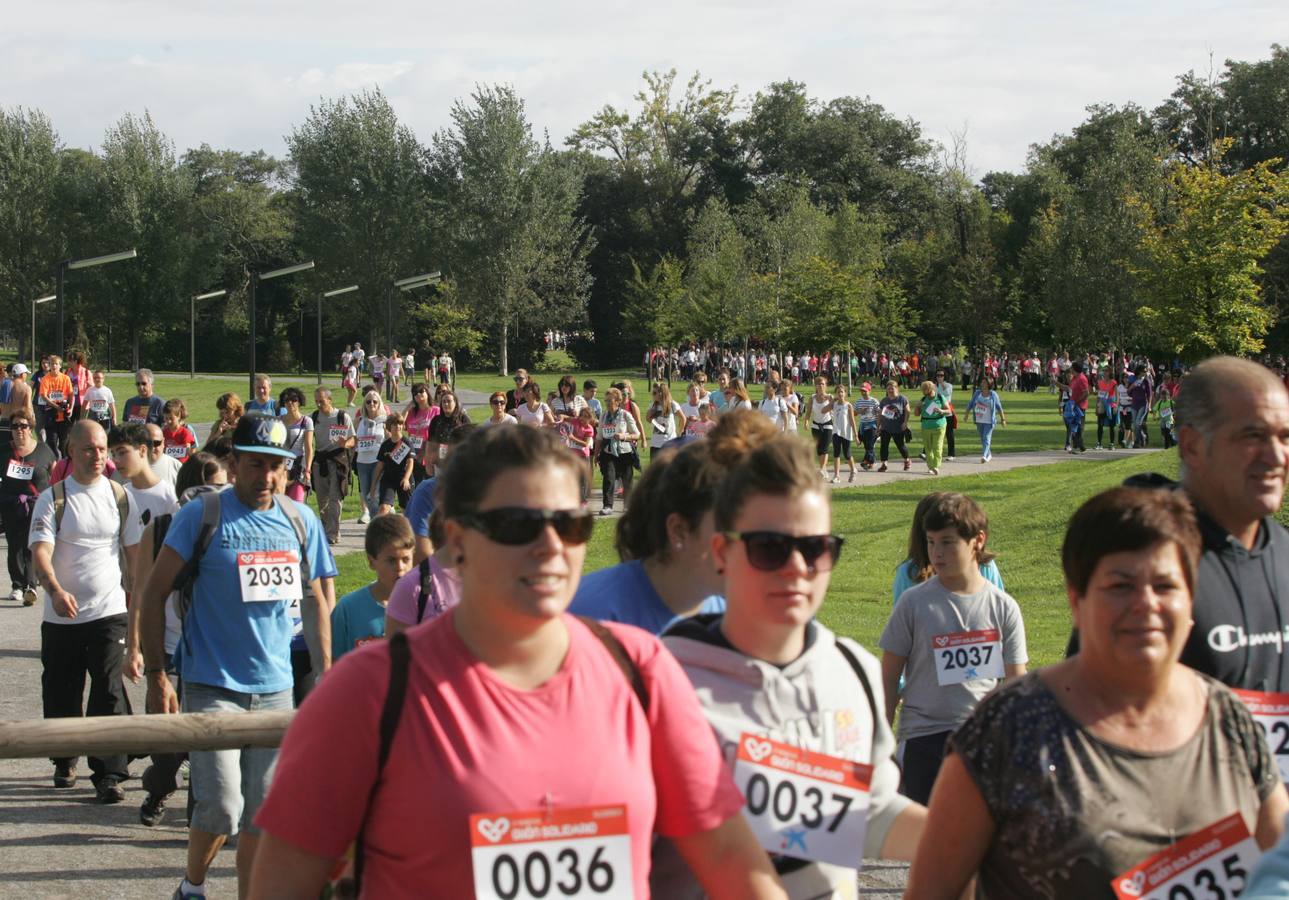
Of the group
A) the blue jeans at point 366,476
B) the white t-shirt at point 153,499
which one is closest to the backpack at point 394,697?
the white t-shirt at point 153,499

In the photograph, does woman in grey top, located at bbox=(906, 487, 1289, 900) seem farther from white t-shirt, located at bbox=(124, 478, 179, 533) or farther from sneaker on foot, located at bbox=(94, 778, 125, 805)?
white t-shirt, located at bbox=(124, 478, 179, 533)

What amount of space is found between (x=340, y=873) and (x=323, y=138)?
79.7m

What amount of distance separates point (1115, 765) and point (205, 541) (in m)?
4.35

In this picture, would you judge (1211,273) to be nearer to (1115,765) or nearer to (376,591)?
(376,591)

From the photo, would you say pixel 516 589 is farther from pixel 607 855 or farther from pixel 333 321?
pixel 333 321

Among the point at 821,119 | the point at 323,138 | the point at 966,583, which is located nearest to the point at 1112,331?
the point at 821,119

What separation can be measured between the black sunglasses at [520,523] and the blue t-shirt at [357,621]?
4.52 meters

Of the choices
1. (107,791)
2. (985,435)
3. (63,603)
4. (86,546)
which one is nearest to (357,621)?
(107,791)

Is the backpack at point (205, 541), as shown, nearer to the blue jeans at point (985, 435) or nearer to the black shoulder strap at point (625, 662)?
the black shoulder strap at point (625, 662)

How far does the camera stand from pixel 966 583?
20.6ft

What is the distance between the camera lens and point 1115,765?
3211 millimetres

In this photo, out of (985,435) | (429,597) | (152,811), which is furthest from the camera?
(985,435)

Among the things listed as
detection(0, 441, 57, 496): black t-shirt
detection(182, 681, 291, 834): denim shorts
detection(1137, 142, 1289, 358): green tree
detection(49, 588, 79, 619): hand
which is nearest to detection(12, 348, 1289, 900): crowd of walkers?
detection(182, 681, 291, 834): denim shorts

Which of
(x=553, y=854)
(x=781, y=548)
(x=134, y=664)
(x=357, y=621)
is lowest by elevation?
(x=134, y=664)
